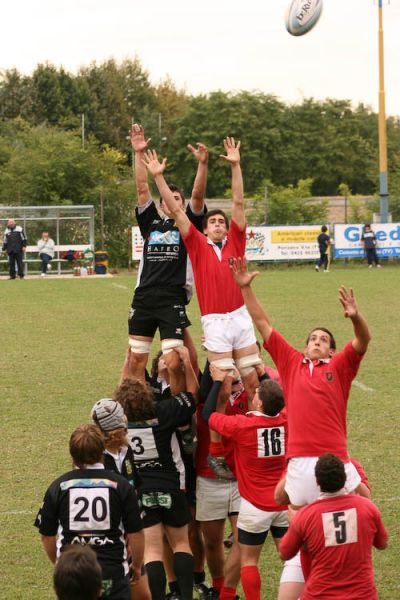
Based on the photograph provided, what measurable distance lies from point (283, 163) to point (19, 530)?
63.9 metres

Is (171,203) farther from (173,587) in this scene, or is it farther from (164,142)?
(164,142)

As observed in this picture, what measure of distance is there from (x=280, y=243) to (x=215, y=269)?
30388 millimetres

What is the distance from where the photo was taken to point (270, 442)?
268 inches

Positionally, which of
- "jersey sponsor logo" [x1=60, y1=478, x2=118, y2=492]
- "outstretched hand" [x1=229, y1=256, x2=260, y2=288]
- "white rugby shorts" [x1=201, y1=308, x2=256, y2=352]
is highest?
"outstretched hand" [x1=229, y1=256, x2=260, y2=288]

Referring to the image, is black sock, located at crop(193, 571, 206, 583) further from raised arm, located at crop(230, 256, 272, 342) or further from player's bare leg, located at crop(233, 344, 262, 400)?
raised arm, located at crop(230, 256, 272, 342)

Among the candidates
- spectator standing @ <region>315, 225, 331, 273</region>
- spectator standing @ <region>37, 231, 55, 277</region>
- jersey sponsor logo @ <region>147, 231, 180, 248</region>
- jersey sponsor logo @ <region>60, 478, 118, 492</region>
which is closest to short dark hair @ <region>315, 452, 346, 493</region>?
jersey sponsor logo @ <region>60, 478, 118, 492</region>

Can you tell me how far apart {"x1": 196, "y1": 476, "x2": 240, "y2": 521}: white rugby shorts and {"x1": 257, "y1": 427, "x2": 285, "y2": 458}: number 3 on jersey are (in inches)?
22.9

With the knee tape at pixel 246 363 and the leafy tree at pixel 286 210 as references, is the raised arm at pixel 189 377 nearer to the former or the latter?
the knee tape at pixel 246 363

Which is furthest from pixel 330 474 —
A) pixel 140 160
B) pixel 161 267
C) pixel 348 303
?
pixel 140 160

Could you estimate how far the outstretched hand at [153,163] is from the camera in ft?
26.7

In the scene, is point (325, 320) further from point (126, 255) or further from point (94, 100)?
point (94, 100)

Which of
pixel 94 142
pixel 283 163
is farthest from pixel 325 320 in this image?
pixel 283 163

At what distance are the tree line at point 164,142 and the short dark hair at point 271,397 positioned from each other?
32.3m

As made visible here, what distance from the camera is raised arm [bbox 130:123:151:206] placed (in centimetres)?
865
